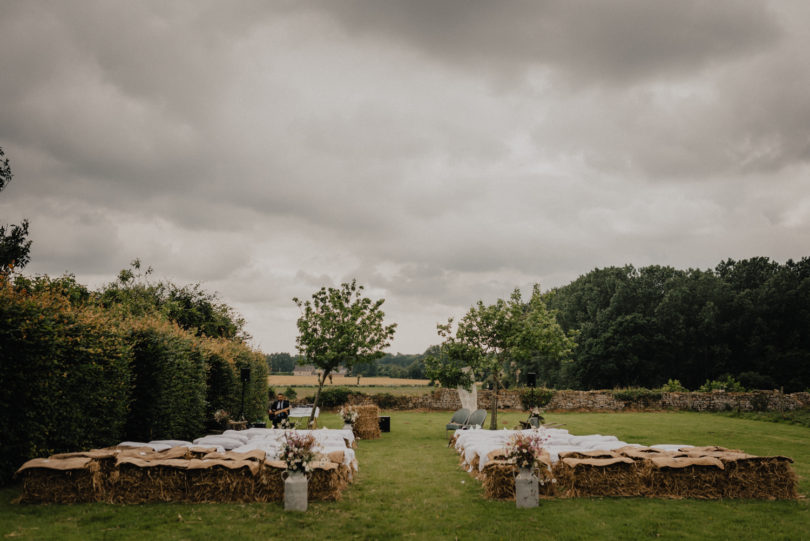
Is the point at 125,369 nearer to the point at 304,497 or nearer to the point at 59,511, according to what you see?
the point at 59,511

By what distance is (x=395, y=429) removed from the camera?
24.7 m

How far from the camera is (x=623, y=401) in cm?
3716

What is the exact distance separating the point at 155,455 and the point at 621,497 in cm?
933

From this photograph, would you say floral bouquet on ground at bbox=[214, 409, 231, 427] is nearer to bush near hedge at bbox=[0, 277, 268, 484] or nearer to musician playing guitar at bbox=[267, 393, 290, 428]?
musician playing guitar at bbox=[267, 393, 290, 428]

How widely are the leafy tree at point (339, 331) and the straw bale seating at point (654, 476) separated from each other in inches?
417

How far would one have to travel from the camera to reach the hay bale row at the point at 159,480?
847 cm

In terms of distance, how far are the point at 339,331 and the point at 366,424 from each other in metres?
3.99

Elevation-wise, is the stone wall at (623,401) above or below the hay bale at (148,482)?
below

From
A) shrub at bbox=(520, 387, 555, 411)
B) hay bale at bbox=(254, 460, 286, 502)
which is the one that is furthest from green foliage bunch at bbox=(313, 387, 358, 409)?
hay bale at bbox=(254, 460, 286, 502)

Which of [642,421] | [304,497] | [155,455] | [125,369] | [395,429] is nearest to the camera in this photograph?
[304,497]

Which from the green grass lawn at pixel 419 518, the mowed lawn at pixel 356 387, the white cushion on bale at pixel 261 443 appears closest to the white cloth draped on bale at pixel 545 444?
the green grass lawn at pixel 419 518

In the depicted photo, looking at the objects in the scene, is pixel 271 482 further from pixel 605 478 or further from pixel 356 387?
pixel 356 387

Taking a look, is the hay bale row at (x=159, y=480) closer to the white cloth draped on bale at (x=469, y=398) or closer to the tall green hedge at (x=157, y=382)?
the tall green hedge at (x=157, y=382)

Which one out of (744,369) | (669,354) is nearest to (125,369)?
(669,354)
